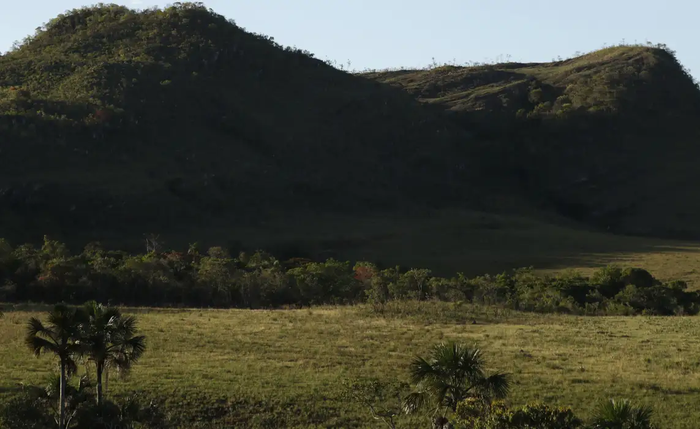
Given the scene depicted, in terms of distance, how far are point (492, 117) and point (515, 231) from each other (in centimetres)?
6273

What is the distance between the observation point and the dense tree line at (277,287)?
2069 inches

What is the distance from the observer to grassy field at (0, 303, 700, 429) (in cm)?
2509

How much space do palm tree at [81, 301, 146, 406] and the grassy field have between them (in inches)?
153

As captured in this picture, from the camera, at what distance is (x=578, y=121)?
159 metres

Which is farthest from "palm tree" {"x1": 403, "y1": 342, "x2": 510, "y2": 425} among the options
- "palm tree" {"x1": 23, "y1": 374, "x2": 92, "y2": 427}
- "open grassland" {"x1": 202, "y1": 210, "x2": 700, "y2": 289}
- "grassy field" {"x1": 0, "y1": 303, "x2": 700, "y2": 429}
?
"open grassland" {"x1": 202, "y1": 210, "x2": 700, "y2": 289}

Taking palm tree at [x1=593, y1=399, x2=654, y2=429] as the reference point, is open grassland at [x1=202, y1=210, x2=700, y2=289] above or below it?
above

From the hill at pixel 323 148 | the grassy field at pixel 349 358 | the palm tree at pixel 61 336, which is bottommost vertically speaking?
the grassy field at pixel 349 358

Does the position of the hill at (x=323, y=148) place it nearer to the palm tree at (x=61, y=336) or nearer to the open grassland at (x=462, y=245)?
the open grassland at (x=462, y=245)

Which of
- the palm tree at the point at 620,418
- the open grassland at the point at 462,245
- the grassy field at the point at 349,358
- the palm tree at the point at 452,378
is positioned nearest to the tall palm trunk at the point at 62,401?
the grassy field at the point at 349,358

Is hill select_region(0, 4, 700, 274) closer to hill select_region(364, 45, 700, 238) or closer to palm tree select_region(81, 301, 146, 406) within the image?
hill select_region(364, 45, 700, 238)

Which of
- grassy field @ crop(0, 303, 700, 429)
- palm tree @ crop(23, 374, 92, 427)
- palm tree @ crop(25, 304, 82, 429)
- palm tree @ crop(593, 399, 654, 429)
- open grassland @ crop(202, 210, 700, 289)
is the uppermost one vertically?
open grassland @ crop(202, 210, 700, 289)

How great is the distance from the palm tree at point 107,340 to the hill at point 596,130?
11536 centimetres

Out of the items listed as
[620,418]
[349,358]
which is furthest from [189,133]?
[620,418]

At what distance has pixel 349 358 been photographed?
31422mm
